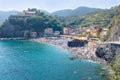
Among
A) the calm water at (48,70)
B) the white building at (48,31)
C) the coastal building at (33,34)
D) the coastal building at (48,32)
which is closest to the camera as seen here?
the calm water at (48,70)

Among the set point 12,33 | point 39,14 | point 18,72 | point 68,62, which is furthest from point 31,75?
point 39,14

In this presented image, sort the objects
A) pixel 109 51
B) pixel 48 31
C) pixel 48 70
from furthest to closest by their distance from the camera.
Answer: pixel 48 31
pixel 109 51
pixel 48 70

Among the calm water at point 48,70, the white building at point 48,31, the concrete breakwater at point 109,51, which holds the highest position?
the white building at point 48,31

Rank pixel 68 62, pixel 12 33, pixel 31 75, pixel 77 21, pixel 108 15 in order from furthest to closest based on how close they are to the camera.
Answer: pixel 77 21 < pixel 108 15 < pixel 12 33 < pixel 68 62 < pixel 31 75

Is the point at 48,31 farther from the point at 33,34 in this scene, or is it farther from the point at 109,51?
the point at 109,51

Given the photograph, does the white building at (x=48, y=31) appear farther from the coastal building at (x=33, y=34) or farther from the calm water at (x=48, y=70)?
the calm water at (x=48, y=70)

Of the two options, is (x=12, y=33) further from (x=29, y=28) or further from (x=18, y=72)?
(x=18, y=72)

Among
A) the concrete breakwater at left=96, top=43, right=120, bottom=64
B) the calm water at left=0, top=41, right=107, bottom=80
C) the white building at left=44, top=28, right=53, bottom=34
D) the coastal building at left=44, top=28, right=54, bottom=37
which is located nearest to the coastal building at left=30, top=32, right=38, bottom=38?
the coastal building at left=44, top=28, right=54, bottom=37

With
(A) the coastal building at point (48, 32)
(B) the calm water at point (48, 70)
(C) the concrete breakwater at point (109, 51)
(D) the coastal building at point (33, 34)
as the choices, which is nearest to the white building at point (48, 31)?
(A) the coastal building at point (48, 32)

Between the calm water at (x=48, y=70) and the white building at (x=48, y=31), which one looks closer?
the calm water at (x=48, y=70)

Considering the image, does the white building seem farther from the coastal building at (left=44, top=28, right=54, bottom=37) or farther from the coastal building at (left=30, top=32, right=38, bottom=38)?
the coastal building at (left=30, top=32, right=38, bottom=38)

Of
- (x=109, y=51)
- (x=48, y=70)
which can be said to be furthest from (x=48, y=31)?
(x=48, y=70)
